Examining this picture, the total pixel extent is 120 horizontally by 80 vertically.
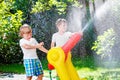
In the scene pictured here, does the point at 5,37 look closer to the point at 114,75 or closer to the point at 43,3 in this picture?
the point at 43,3

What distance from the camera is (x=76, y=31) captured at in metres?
13.9

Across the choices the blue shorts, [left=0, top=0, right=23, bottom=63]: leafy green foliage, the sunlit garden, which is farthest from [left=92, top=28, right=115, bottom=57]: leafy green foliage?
the blue shorts

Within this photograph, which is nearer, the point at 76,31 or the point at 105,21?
the point at 105,21

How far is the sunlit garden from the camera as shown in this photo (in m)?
9.67

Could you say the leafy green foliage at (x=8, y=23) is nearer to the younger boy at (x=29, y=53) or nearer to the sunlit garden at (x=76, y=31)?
the sunlit garden at (x=76, y=31)

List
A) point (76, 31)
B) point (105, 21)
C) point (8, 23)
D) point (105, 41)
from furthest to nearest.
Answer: point (76, 31) < point (105, 21) < point (8, 23) < point (105, 41)

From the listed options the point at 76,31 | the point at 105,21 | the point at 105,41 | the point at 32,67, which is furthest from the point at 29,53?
the point at 76,31

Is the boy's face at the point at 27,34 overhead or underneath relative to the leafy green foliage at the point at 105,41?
overhead

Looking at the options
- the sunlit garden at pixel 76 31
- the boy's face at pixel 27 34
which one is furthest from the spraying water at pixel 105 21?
the boy's face at pixel 27 34

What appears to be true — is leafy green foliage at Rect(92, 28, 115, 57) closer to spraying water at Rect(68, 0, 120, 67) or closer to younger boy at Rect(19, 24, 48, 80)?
spraying water at Rect(68, 0, 120, 67)

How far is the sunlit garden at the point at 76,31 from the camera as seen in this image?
9672 mm

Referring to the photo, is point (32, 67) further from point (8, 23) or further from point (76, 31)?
point (76, 31)

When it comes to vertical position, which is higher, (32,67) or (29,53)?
(29,53)

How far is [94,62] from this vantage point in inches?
470
